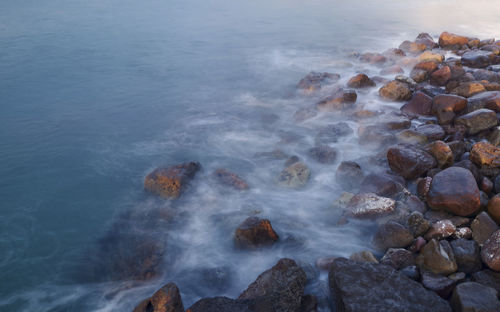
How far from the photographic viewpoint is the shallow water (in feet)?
16.0

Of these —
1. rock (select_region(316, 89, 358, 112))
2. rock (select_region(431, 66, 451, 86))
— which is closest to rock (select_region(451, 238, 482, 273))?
rock (select_region(316, 89, 358, 112))

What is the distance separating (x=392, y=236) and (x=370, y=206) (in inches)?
26.4

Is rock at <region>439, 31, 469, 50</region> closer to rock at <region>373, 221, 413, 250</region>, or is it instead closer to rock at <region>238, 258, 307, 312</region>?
rock at <region>373, 221, 413, 250</region>

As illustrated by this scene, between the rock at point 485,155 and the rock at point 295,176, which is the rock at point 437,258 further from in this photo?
the rock at point 295,176

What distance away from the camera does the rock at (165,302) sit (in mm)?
3750

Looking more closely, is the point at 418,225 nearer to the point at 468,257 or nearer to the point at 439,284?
the point at 468,257

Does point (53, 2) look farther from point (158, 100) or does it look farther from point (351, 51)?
point (351, 51)

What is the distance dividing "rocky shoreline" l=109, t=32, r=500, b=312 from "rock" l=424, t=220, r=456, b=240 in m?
0.01

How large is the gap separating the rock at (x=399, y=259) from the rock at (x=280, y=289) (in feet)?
3.66

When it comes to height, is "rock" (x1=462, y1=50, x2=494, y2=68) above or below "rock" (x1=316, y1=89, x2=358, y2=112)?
above

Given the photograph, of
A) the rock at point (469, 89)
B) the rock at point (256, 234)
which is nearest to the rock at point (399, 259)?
the rock at point (256, 234)

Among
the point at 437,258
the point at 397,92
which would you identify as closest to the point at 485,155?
the point at 437,258

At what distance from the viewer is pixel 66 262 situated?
5.03m

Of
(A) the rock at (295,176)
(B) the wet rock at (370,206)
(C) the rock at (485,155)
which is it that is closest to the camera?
(B) the wet rock at (370,206)
